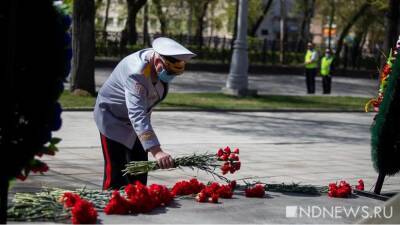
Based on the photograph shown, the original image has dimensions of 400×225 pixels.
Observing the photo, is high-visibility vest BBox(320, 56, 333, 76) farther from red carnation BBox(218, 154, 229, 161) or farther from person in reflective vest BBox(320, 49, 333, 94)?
red carnation BBox(218, 154, 229, 161)

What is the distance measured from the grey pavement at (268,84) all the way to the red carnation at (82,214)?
20.7 meters

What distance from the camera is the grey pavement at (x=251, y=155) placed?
5504mm

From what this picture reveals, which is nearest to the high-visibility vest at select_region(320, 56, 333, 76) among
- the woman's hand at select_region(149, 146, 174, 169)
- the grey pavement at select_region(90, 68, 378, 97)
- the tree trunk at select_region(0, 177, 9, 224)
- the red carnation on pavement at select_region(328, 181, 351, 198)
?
the grey pavement at select_region(90, 68, 378, 97)

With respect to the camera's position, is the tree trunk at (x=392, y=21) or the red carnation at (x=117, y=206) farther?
the tree trunk at (x=392, y=21)

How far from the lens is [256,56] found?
42.3 m

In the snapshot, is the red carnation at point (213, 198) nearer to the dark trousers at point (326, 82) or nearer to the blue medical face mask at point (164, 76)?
the blue medical face mask at point (164, 76)

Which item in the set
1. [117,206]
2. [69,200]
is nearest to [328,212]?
[117,206]

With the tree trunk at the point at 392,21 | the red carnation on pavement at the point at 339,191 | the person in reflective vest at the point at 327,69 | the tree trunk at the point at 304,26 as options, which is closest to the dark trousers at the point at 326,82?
the person in reflective vest at the point at 327,69

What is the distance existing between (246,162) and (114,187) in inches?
182

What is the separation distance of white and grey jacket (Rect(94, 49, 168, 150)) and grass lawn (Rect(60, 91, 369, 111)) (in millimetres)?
10754

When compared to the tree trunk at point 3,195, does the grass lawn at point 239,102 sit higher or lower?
lower

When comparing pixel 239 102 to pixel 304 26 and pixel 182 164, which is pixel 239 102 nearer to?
pixel 182 164

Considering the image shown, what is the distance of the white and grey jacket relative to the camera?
575 centimetres

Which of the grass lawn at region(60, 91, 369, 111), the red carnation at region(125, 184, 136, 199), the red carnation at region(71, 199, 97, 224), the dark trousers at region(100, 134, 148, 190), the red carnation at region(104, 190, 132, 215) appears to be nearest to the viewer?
the red carnation at region(71, 199, 97, 224)
